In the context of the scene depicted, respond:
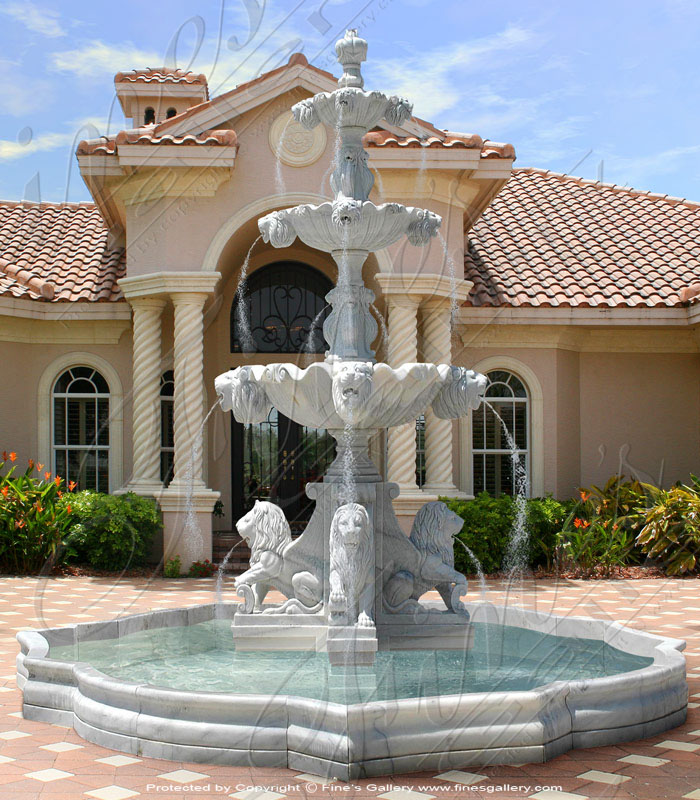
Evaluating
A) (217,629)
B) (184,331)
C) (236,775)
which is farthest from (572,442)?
(236,775)

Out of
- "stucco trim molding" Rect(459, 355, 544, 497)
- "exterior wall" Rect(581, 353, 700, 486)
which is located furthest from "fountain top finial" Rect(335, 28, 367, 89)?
"exterior wall" Rect(581, 353, 700, 486)

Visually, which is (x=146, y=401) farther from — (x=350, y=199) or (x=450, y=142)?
(x=350, y=199)

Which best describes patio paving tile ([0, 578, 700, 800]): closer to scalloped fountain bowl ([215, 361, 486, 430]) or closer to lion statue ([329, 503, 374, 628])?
lion statue ([329, 503, 374, 628])

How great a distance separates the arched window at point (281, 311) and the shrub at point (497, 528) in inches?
167

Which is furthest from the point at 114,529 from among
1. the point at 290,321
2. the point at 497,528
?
the point at 497,528

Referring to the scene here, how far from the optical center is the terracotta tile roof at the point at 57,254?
50.8 feet

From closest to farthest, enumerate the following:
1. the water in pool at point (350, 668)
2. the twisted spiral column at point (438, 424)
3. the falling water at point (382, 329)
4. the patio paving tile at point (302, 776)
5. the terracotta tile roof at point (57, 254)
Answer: the patio paving tile at point (302, 776)
the water in pool at point (350, 668)
the twisted spiral column at point (438, 424)
the falling water at point (382, 329)
the terracotta tile roof at point (57, 254)

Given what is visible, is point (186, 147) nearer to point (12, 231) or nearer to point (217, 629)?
point (12, 231)

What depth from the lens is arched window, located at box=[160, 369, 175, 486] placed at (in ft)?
52.1

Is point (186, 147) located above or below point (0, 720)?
above

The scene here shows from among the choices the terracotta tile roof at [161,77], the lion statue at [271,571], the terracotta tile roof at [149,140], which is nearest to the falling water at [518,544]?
the terracotta tile roof at [149,140]

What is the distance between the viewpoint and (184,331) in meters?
13.8

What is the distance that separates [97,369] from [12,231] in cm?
439

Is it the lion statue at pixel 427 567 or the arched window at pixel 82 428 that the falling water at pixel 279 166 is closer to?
the arched window at pixel 82 428
